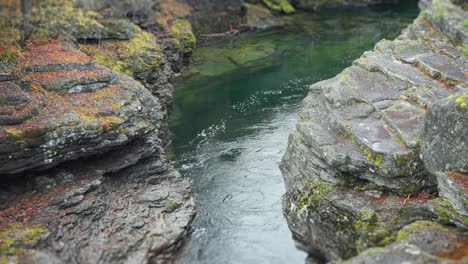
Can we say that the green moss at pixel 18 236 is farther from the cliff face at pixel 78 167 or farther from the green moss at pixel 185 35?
the green moss at pixel 185 35

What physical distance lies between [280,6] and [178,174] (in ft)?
155

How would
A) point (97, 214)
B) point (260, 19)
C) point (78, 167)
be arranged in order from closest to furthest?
point (97, 214) < point (78, 167) < point (260, 19)

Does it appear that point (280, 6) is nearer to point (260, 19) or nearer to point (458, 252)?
point (260, 19)

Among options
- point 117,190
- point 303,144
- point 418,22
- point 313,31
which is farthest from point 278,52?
point 117,190

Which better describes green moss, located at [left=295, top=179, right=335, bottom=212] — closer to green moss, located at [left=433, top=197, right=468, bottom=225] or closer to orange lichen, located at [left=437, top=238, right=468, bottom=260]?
green moss, located at [left=433, top=197, right=468, bottom=225]

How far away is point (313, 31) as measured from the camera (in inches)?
2285

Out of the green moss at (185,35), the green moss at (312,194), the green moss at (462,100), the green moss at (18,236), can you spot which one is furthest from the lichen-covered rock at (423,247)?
the green moss at (185,35)

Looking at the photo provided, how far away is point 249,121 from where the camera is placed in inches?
1394

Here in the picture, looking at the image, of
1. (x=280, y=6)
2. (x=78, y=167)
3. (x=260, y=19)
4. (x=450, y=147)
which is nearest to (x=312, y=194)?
(x=450, y=147)

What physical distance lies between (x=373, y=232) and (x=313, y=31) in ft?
140

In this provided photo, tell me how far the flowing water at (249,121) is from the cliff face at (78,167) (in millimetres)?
2060

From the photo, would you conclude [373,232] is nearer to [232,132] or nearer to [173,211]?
[173,211]

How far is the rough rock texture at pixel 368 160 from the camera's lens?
18.9 m

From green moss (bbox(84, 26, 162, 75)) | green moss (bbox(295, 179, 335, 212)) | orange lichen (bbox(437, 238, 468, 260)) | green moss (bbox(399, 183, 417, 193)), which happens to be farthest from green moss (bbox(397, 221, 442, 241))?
green moss (bbox(84, 26, 162, 75))
